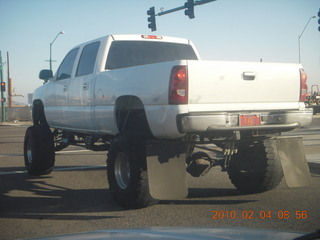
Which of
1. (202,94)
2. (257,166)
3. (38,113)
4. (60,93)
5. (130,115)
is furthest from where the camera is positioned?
(38,113)

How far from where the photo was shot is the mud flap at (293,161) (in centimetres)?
546

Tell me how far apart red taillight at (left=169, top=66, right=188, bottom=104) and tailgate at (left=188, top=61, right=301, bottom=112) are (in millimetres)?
70

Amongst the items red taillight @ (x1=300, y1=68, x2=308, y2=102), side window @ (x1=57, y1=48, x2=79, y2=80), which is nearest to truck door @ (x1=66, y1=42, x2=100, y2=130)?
side window @ (x1=57, y1=48, x2=79, y2=80)

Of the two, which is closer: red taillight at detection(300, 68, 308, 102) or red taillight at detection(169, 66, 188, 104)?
red taillight at detection(169, 66, 188, 104)

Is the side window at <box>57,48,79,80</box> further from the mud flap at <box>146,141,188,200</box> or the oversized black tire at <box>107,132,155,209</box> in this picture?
the mud flap at <box>146,141,188,200</box>

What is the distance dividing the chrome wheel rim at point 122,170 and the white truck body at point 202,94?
1.56 feet

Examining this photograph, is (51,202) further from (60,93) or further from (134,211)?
(60,93)

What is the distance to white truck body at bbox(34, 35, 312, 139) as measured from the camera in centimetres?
478

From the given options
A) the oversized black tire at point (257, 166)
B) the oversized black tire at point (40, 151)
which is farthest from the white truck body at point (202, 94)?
the oversized black tire at point (40, 151)

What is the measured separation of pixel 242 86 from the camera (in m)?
5.11

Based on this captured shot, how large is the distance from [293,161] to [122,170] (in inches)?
92.3

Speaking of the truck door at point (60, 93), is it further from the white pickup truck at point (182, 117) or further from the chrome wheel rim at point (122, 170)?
the chrome wheel rim at point (122, 170)

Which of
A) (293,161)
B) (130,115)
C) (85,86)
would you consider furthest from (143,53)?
(293,161)

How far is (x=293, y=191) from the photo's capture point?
6441mm
